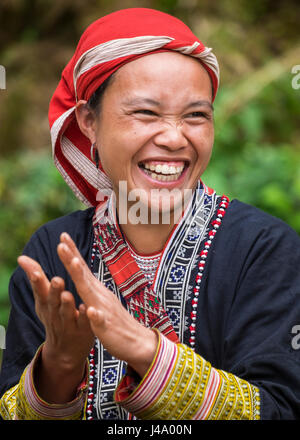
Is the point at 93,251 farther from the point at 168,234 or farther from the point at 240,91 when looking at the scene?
the point at 240,91

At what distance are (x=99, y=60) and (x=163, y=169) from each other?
1.40 feet

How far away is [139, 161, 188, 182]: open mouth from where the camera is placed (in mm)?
2102

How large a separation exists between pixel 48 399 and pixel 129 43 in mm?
1177

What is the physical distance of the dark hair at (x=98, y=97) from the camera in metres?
2.11

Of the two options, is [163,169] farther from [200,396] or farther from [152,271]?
[200,396]

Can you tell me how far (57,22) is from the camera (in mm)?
8305

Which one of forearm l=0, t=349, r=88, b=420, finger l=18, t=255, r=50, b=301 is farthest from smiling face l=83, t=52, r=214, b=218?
forearm l=0, t=349, r=88, b=420

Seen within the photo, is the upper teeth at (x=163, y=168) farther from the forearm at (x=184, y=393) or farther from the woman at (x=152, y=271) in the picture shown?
the forearm at (x=184, y=393)

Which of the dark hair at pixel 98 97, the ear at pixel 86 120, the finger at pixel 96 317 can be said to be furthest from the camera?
Result: the ear at pixel 86 120

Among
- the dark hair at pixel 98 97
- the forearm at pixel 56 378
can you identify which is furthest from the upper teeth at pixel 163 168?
the forearm at pixel 56 378

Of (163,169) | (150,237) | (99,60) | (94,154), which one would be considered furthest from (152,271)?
(99,60)

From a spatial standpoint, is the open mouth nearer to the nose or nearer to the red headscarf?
the nose

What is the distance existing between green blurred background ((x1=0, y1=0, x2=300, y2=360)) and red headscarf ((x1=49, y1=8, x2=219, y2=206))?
108 inches

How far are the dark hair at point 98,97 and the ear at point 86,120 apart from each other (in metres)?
0.03
